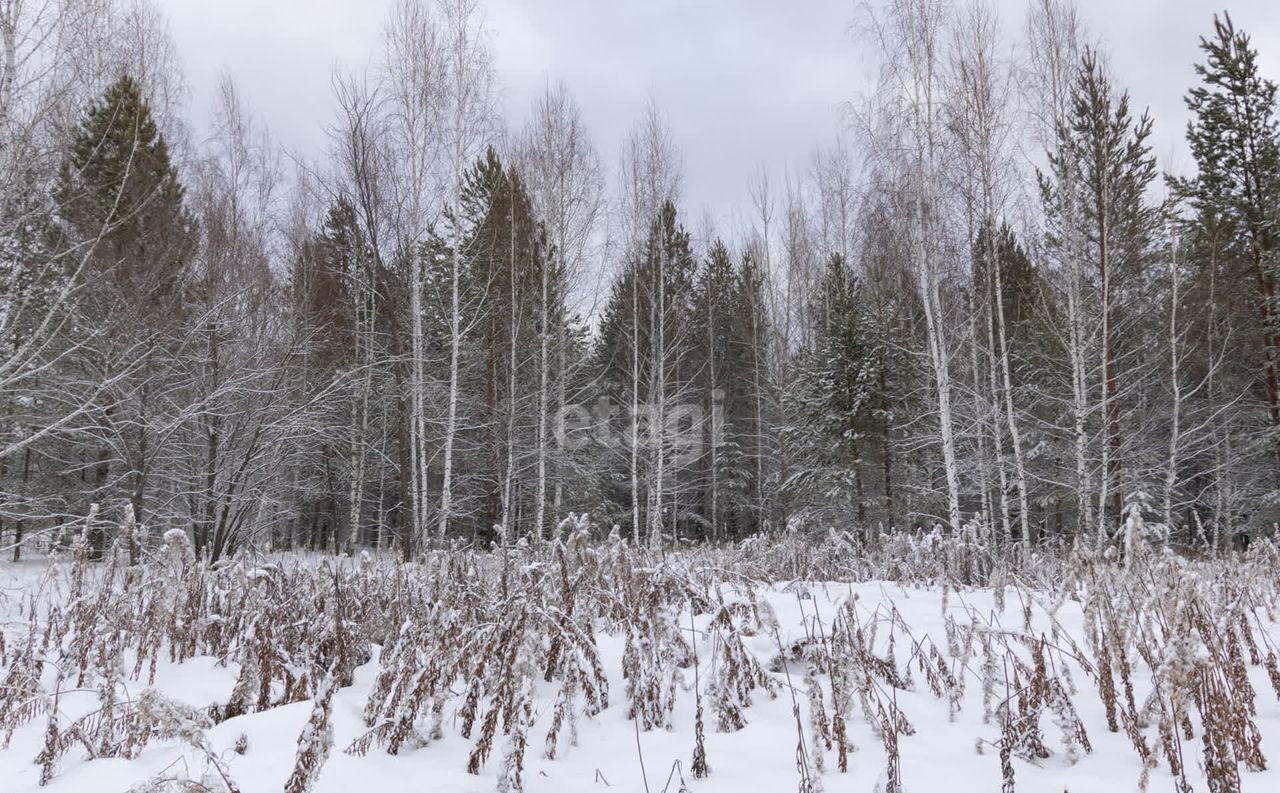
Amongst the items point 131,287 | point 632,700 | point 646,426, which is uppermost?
point 131,287

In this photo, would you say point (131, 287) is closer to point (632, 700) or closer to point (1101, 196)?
point (632, 700)

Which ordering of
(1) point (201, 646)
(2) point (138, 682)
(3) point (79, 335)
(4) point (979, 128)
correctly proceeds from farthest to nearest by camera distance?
(4) point (979, 128) < (3) point (79, 335) < (1) point (201, 646) < (2) point (138, 682)

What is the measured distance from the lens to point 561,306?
671 inches

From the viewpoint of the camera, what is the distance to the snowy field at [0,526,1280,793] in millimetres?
1892

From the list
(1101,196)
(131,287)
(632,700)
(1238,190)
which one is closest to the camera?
(632,700)

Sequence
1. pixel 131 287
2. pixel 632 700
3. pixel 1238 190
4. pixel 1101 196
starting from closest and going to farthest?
pixel 632 700, pixel 131 287, pixel 1101 196, pixel 1238 190

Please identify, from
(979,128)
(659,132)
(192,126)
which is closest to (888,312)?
(979,128)

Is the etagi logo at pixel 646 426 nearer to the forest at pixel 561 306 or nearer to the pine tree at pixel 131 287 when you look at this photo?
the forest at pixel 561 306

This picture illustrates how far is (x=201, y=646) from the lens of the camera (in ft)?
12.5

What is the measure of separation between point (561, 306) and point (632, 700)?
49.4 feet

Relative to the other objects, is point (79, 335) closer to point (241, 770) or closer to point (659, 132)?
point (241, 770)

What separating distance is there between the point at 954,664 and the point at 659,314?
52.0 feet

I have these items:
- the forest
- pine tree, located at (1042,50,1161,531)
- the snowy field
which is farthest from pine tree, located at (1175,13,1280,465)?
the snowy field

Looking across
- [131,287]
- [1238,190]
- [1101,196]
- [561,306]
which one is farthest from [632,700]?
[1238,190]
